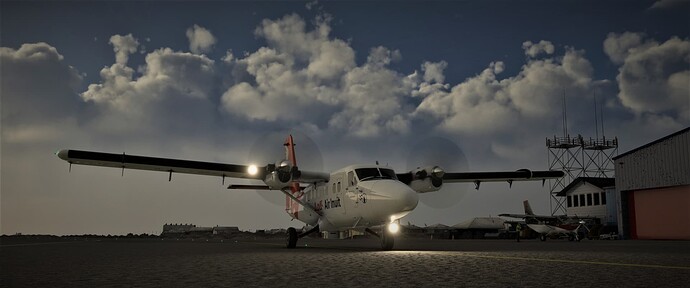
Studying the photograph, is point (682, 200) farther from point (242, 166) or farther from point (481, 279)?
point (481, 279)

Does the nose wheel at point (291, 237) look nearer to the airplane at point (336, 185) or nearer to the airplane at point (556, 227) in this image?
the airplane at point (336, 185)

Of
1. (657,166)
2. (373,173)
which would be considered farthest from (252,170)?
(657,166)

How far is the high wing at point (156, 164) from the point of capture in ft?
72.1

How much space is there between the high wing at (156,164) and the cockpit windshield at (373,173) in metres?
5.38

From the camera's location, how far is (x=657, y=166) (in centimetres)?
3891

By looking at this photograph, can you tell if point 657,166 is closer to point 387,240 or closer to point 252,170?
point 387,240

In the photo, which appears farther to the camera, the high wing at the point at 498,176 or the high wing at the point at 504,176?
the high wing at the point at 504,176

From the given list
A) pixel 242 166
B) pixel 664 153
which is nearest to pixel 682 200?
pixel 664 153

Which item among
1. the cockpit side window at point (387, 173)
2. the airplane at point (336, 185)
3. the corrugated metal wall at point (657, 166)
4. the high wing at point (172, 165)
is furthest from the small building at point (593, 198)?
the high wing at point (172, 165)

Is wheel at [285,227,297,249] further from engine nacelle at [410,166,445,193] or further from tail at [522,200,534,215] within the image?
tail at [522,200,534,215]

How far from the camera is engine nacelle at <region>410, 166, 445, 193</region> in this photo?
78.9ft

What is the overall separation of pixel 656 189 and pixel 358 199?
29.8 metres

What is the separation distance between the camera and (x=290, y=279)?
820 centimetres

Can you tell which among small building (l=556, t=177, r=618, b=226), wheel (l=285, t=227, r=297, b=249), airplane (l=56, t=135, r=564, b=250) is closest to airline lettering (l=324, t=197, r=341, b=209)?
airplane (l=56, t=135, r=564, b=250)
